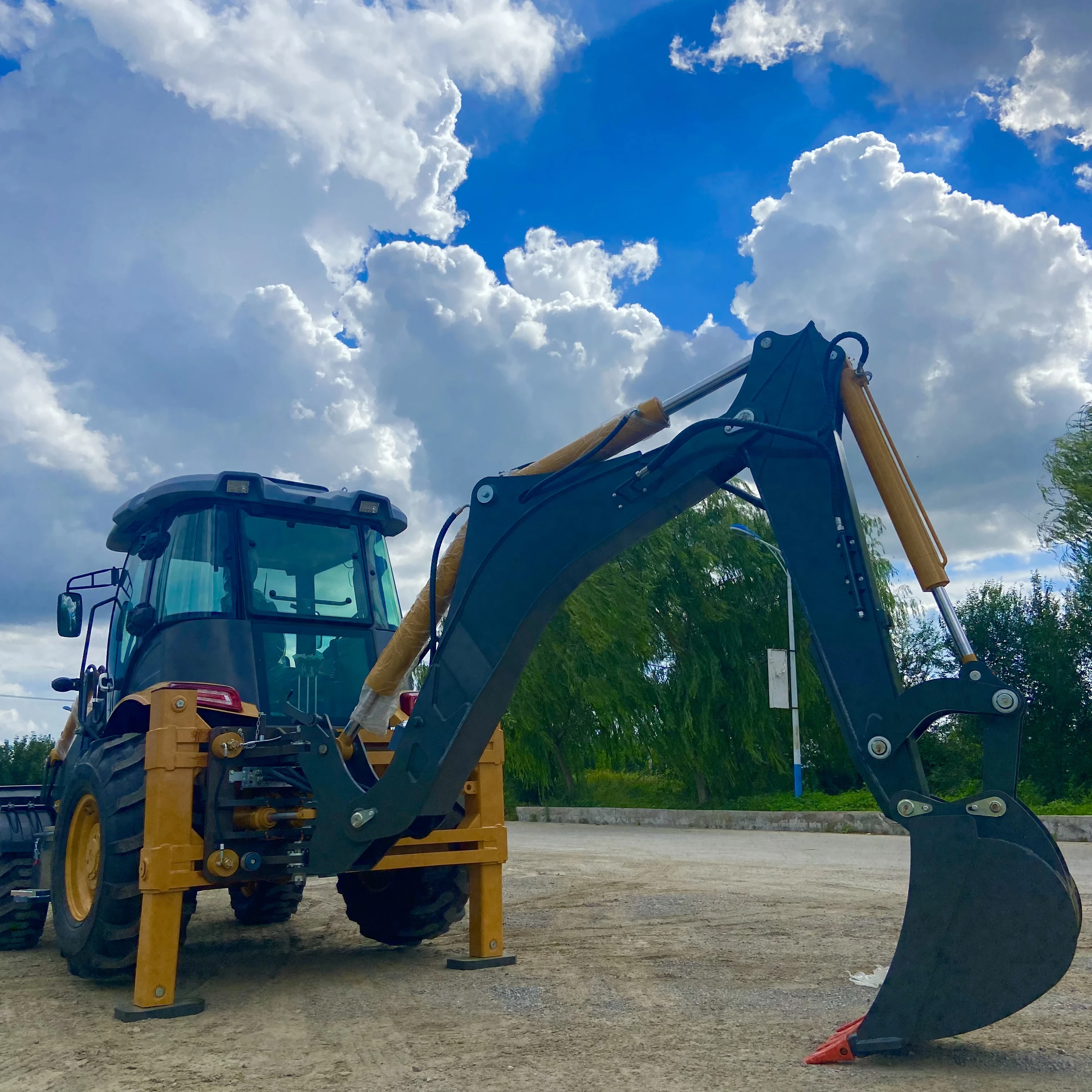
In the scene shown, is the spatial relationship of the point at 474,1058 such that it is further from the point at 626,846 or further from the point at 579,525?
the point at 626,846

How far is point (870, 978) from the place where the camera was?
5.73 m

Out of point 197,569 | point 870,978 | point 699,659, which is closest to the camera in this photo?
point 870,978

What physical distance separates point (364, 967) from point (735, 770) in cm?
1912

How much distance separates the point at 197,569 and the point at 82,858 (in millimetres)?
1804

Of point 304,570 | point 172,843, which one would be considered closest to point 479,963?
point 172,843

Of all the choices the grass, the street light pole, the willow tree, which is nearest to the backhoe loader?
the grass

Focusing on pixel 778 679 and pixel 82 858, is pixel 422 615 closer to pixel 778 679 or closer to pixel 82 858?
pixel 82 858

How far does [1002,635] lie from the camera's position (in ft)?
79.4

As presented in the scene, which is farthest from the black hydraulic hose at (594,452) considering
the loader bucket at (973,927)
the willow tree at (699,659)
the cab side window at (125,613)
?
the willow tree at (699,659)

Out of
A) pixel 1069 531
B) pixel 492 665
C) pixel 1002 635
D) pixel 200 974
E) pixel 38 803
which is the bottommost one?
pixel 200 974

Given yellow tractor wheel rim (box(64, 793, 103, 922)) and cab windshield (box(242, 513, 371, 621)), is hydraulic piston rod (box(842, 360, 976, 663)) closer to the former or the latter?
cab windshield (box(242, 513, 371, 621))

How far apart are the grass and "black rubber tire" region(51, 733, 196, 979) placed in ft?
46.0

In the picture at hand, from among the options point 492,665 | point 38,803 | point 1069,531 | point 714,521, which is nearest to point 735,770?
point 714,521

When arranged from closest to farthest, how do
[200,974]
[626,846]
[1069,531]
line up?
[200,974]
[626,846]
[1069,531]
